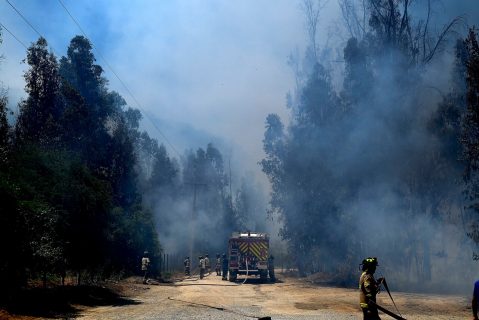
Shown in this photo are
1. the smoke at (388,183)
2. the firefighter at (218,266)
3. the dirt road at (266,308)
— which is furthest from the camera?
the firefighter at (218,266)

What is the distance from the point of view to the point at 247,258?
28.6m

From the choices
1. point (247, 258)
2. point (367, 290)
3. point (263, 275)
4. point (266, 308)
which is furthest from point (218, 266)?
point (367, 290)

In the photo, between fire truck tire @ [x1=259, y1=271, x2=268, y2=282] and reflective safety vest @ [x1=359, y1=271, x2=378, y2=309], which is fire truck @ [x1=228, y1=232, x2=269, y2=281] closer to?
fire truck tire @ [x1=259, y1=271, x2=268, y2=282]

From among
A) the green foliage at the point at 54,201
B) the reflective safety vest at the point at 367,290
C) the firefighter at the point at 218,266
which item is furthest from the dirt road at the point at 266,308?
the firefighter at the point at 218,266

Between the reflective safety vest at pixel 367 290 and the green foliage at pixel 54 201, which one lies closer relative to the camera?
the reflective safety vest at pixel 367 290

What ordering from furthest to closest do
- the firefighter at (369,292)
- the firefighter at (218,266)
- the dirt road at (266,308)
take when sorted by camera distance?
1. the firefighter at (218,266)
2. the dirt road at (266,308)
3. the firefighter at (369,292)

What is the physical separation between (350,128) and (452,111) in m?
6.76

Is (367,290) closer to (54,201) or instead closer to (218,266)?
(54,201)

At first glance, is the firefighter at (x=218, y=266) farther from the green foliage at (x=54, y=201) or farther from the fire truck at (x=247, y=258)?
the fire truck at (x=247, y=258)

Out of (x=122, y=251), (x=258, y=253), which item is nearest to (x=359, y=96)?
(x=258, y=253)

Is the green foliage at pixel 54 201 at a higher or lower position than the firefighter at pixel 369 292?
higher

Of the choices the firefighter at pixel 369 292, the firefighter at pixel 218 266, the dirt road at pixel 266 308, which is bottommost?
the dirt road at pixel 266 308

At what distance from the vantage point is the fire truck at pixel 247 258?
28.5 metres

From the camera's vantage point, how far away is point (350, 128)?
30.9 metres
